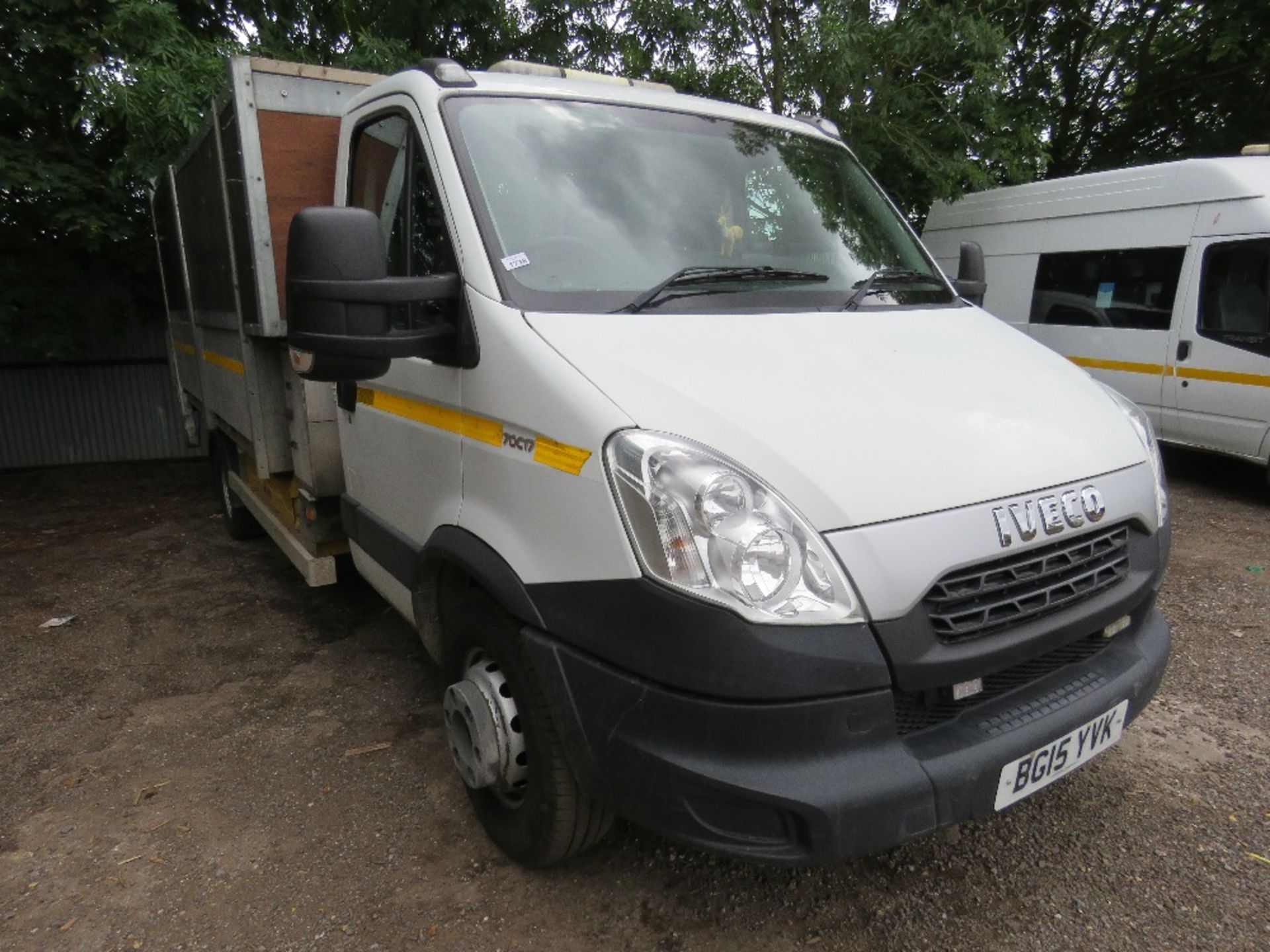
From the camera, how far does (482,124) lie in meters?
2.50

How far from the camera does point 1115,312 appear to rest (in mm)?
7621

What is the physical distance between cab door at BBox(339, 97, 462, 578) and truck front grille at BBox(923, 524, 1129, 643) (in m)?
1.35

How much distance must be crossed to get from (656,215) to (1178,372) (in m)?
6.37

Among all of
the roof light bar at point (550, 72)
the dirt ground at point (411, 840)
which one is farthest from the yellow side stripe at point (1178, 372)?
the roof light bar at point (550, 72)

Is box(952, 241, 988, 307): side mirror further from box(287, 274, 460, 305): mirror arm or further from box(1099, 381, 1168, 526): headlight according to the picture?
box(287, 274, 460, 305): mirror arm

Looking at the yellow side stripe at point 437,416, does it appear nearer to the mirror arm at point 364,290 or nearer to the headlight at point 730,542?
the mirror arm at point 364,290

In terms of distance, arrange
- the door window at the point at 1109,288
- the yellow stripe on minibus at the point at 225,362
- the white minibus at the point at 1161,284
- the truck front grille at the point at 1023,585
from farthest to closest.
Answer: the door window at the point at 1109,288 < the white minibus at the point at 1161,284 < the yellow stripe on minibus at the point at 225,362 < the truck front grille at the point at 1023,585

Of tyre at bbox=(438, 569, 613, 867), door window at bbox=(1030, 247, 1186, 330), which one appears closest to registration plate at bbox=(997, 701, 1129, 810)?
tyre at bbox=(438, 569, 613, 867)

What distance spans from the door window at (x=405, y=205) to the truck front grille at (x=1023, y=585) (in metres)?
1.48

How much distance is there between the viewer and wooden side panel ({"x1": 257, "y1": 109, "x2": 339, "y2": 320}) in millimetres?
3414

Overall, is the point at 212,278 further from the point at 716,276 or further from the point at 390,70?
the point at 716,276

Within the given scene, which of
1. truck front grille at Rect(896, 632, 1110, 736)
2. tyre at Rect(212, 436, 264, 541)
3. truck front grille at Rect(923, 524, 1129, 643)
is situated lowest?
tyre at Rect(212, 436, 264, 541)

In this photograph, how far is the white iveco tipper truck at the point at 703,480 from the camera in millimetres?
1744

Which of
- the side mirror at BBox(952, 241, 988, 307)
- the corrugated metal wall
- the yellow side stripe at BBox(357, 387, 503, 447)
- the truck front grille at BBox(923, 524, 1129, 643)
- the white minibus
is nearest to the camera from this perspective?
the truck front grille at BBox(923, 524, 1129, 643)
